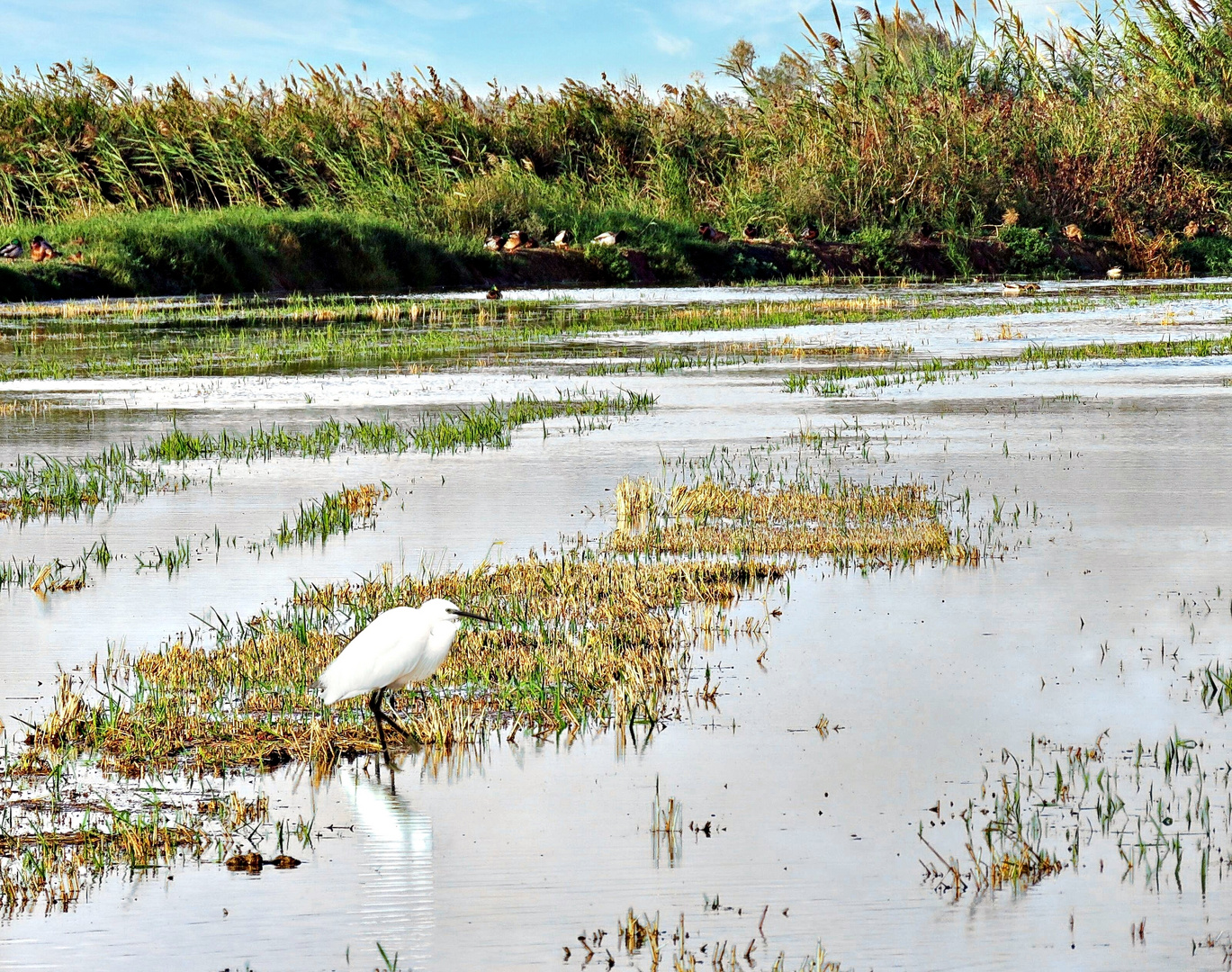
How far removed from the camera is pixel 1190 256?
40.5 meters

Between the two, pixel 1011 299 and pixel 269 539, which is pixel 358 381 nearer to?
pixel 269 539

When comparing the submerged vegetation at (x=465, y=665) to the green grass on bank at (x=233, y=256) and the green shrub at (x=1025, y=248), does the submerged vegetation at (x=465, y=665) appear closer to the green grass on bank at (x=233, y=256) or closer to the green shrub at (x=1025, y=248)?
the green grass on bank at (x=233, y=256)

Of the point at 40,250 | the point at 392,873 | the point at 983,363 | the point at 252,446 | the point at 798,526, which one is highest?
the point at 40,250

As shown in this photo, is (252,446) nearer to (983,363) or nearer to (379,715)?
(379,715)

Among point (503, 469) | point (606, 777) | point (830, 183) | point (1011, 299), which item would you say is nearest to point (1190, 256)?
point (830, 183)

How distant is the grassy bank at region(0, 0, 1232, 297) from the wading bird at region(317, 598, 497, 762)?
25715 mm

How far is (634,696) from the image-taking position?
5.76 meters

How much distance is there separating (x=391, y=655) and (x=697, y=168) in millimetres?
35926

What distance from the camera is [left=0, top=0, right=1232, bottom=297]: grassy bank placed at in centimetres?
3359

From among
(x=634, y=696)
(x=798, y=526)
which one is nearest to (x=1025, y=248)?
(x=798, y=526)

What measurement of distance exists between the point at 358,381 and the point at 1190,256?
28034 mm

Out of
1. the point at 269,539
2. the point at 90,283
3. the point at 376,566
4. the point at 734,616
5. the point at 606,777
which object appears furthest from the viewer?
the point at 90,283

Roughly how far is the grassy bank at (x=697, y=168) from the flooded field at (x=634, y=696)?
20.4 meters

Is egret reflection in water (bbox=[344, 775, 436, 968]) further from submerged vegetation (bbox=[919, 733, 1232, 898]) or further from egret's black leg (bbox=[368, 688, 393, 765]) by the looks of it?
submerged vegetation (bbox=[919, 733, 1232, 898])
